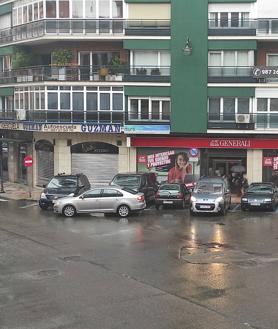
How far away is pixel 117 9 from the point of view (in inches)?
1455

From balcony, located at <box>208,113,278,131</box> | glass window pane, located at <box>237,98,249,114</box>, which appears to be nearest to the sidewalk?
balcony, located at <box>208,113,278,131</box>

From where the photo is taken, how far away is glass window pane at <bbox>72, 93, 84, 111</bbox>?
37275 mm

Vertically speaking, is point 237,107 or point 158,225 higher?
point 237,107

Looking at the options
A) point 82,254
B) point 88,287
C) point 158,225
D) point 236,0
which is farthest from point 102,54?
point 88,287

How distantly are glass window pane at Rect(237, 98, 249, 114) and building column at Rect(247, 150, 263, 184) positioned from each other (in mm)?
2609

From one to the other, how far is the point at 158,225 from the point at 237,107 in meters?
15.2

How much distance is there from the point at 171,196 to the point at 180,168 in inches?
297

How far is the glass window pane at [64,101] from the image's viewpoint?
123 ft

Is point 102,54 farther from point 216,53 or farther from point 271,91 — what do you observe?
point 271,91

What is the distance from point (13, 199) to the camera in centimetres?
3506

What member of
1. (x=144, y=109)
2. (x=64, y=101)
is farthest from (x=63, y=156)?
(x=144, y=109)

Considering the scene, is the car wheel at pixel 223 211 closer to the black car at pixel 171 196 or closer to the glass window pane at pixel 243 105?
the black car at pixel 171 196

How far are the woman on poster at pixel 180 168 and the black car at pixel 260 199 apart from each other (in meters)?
7.52

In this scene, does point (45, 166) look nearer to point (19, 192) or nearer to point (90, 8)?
point (19, 192)
